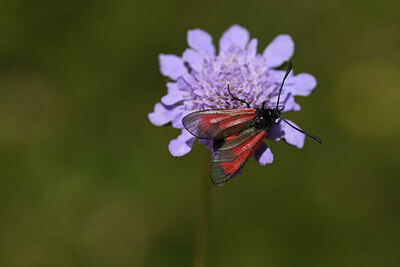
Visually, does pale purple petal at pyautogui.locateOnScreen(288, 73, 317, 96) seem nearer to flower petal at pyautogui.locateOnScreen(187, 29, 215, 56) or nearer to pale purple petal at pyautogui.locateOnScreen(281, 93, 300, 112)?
pale purple petal at pyautogui.locateOnScreen(281, 93, 300, 112)

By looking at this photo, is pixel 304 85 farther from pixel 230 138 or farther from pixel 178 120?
pixel 178 120

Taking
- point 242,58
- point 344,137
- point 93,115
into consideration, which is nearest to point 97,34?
point 93,115

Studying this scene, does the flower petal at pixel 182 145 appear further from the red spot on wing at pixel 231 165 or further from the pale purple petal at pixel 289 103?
the pale purple petal at pixel 289 103

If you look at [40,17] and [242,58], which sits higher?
[40,17]

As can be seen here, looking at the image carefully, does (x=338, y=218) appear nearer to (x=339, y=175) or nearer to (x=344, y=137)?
(x=339, y=175)

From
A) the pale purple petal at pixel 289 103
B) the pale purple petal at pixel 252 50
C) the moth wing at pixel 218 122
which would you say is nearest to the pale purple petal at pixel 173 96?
the moth wing at pixel 218 122

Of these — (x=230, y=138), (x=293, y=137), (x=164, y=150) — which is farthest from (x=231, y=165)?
(x=164, y=150)
